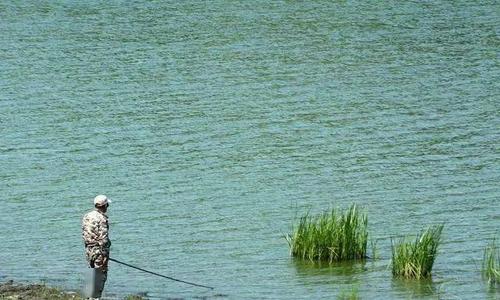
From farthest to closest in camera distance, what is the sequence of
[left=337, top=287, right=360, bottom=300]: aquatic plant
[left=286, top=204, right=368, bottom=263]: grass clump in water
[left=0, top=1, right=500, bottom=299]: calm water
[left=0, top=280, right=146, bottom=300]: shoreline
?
1. [left=0, top=1, right=500, bottom=299]: calm water
2. [left=286, top=204, right=368, bottom=263]: grass clump in water
3. [left=337, top=287, right=360, bottom=300]: aquatic plant
4. [left=0, top=280, right=146, bottom=300]: shoreline

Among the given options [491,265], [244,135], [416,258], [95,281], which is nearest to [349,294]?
[416,258]

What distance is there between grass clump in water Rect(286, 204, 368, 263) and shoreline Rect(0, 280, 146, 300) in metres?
4.45

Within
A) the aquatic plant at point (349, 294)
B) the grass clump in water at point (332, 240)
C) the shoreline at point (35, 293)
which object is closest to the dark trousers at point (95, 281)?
the shoreline at point (35, 293)

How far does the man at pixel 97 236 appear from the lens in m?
19.4

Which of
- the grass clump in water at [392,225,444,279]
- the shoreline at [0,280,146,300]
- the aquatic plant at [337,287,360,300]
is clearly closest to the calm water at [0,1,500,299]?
the aquatic plant at [337,287,360,300]

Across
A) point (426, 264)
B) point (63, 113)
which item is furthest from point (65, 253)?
point (63, 113)

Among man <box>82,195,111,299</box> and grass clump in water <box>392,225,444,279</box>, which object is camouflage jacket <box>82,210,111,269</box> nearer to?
man <box>82,195,111,299</box>

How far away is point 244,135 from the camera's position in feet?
119

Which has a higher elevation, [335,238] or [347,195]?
[347,195]

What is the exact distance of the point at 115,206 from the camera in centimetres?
2914

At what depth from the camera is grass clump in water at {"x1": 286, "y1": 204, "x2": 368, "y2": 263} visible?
982 inches

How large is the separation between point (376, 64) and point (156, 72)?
777 cm

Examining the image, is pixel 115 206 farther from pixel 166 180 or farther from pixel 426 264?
pixel 426 264

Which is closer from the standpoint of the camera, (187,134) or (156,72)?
(187,134)
